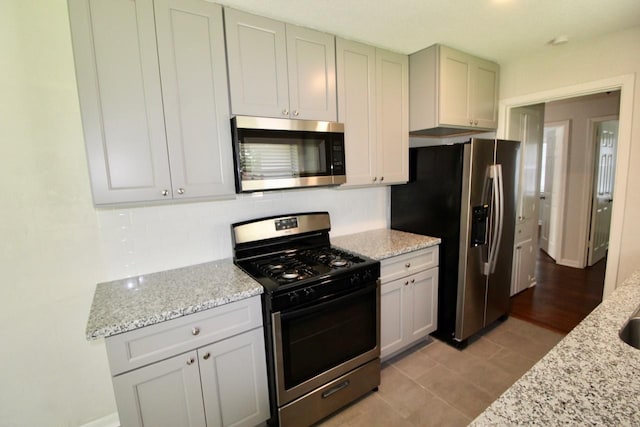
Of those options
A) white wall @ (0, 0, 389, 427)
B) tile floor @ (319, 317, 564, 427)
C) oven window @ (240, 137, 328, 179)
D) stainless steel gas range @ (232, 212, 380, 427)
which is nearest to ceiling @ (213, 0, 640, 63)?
oven window @ (240, 137, 328, 179)

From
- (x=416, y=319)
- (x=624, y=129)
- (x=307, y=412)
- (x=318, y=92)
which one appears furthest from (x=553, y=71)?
(x=307, y=412)

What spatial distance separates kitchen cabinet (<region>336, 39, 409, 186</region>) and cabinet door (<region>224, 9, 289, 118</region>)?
1.52ft

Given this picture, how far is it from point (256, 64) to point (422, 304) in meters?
2.14

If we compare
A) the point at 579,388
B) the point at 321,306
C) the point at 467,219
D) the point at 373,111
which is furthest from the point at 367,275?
the point at 373,111

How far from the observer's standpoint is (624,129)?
226cm

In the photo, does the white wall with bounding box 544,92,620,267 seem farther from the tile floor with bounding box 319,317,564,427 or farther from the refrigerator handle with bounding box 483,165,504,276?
the refrigerator handle with bounding box 483,165,504,276

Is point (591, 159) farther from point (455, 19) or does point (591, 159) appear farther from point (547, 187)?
point (455, 19)

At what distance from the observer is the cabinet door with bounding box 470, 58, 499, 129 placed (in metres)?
2.68

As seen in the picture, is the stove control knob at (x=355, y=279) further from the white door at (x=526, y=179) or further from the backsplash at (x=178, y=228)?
the white door at (x=526, y=179)

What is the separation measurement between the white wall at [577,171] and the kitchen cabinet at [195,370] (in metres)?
4.79

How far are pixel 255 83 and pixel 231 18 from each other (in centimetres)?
36

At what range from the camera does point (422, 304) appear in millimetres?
2455

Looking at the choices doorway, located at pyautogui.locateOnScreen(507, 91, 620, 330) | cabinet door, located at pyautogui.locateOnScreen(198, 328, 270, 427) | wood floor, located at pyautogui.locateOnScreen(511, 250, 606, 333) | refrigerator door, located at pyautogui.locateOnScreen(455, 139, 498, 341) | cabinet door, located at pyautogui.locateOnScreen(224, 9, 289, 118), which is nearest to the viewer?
cabinet door, located at pyautogui.locateOnScreen(198, 328, 270, 427)

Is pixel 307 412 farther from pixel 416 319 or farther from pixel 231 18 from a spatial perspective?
pixel 231 18
